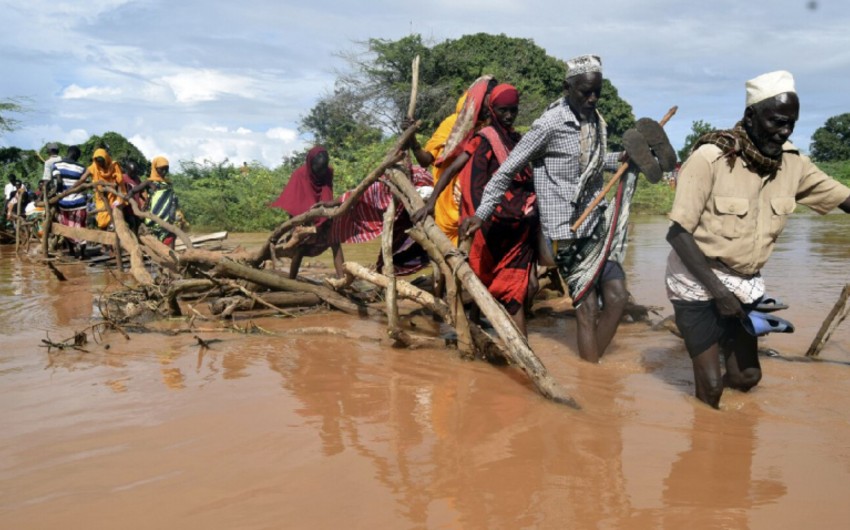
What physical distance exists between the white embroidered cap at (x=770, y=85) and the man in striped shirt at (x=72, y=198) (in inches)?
426

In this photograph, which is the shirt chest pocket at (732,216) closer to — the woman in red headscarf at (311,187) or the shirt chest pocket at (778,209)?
the shirt chest pocket at (778,209)

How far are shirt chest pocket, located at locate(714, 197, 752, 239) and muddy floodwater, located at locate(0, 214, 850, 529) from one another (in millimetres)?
852

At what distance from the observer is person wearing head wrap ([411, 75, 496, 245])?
195 inches

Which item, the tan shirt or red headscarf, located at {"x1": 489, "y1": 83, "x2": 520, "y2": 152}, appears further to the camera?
red headscarf, located at {"x1": 489, "y1": 83, "x2": 520, "y2": 152}

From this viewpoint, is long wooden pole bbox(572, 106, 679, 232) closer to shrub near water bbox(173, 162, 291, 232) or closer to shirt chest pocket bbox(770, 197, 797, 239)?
shirt chest pocket bbox(770, 197, 797, 239)

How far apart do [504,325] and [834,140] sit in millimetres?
47870

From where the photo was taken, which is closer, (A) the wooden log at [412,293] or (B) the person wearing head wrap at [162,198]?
(A) the wooden log at [412,293]

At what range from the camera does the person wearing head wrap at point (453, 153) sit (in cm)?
495

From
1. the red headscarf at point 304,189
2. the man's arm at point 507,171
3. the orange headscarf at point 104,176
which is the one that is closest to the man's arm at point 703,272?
the man's arm at point 507,171

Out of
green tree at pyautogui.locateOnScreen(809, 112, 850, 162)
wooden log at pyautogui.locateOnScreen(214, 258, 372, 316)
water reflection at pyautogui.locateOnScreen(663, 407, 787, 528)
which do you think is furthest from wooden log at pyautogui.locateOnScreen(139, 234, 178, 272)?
green tree at pyautogui.locateOnScreen(809, 112, 850, 162)

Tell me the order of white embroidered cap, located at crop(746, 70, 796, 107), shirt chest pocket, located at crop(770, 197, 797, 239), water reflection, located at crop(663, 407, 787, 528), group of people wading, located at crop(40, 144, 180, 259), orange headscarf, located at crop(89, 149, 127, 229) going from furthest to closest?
Result: 1. orange headscarf, located at crop(89, 149, 127, 229)
2. group of people wading, located at crop(40, 144, 180, 259)
3. shirt chest pocket, located at crop(770, 197, 797, 239)
4. white embroidered cap, located at crop(746, 70, 796, 107)
5. water reflection, located at crop(663, 407, 787, 528)

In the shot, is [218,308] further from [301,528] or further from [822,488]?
[822,488]

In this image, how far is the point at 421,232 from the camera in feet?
15.8

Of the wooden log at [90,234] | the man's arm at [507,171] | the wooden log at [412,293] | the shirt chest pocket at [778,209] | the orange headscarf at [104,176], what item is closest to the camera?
the shirt chest pocket at [778,209]
